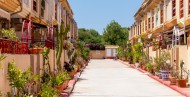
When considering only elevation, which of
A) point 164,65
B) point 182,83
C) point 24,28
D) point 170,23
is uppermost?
point 170,23

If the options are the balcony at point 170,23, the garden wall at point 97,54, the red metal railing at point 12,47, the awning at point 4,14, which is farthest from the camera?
the garden wall at point 97,54

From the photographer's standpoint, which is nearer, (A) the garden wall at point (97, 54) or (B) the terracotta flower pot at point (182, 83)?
(B) the terracotta flower pot at point (182, 83)

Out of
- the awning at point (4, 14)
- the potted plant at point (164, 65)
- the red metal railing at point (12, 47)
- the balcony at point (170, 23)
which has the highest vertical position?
the balcony at point (170, 23)

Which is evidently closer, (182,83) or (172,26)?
(182,83)

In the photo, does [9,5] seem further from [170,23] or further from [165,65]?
[170,23]

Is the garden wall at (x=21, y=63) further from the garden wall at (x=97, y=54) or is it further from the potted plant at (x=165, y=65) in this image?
the garden wall at (x=97, y=54)

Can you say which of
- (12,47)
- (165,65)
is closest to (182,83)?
(165,65)

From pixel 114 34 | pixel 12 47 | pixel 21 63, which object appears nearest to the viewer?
pixel 12 47

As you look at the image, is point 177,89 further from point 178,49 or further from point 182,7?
point 182,7

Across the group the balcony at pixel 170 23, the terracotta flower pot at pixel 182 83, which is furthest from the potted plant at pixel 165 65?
the terracotta flower pot at pixel 182 83

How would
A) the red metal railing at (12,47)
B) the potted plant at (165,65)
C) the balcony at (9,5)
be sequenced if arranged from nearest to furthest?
the red metal railing at (12,47), the balcony at (9,5), the potted plant at (165,65)

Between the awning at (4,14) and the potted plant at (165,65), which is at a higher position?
the awning at (4,14)

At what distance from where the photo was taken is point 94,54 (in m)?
79.8

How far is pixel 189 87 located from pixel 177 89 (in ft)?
3.20
